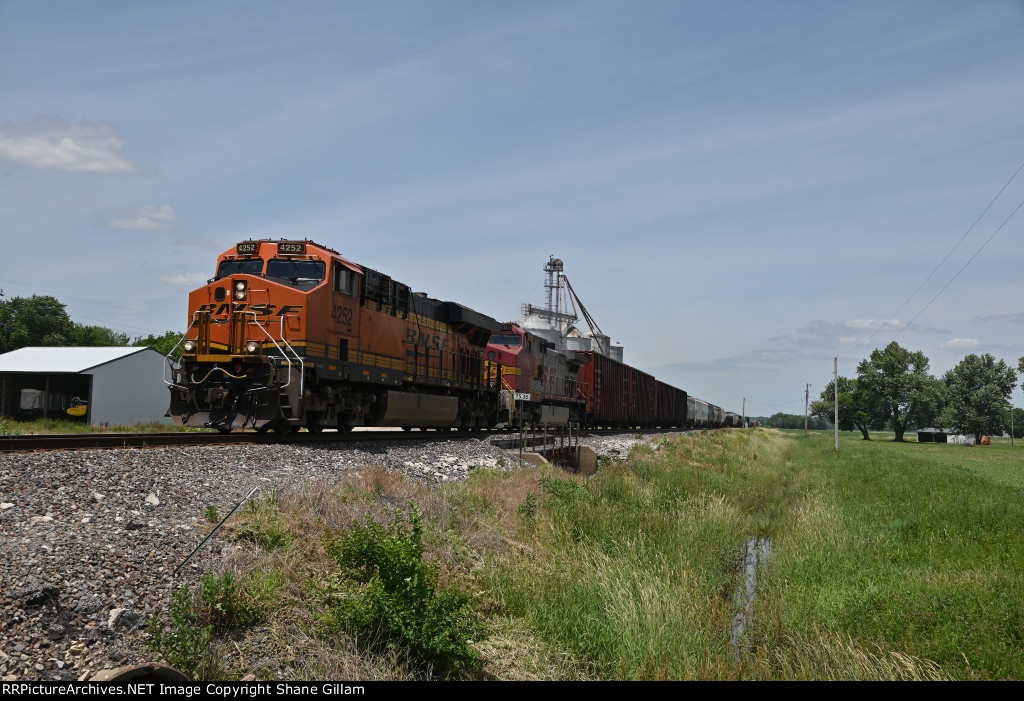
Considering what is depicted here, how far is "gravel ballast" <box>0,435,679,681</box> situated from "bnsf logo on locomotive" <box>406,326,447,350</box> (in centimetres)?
817

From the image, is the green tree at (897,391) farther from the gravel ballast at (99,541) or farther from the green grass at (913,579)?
the gravel ballast at (99,541)

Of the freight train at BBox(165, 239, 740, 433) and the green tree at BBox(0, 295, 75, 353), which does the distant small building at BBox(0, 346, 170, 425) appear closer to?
the freight train at BBox(165, 239, 740, 433)

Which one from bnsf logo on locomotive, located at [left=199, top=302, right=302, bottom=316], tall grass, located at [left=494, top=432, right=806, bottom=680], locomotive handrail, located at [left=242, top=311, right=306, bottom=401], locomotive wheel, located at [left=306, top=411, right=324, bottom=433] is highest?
bnsf logo on locomotive, located at [left=199, top=302, right=302, bottom=316]

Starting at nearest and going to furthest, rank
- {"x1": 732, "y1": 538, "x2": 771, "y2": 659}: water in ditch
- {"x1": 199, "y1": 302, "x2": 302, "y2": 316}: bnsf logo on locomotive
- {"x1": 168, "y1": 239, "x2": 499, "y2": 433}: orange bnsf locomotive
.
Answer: {"x1": 732, "y1": 538, "x2": 771, "y2": 659}: water in ditch < {"x1": 168, "y1": 239, "x2": 499, "y2": 433}: orange bnsf locomotive < {"x1": 199, "y1": 302, "x2": 302, "y2": 316}: bnsf logo on locomotive

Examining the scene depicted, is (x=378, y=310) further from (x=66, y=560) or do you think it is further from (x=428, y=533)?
(x=66, y=560)

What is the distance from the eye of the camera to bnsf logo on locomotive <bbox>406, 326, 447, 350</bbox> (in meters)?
19.1

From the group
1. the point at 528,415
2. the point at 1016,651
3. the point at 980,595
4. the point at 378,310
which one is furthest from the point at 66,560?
the point at 528,415

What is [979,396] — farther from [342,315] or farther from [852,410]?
[342,315]

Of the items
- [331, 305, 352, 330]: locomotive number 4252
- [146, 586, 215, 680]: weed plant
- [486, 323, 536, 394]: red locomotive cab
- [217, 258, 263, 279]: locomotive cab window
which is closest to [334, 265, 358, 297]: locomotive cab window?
[331, 305, 352, 330]: locomotive number 4252

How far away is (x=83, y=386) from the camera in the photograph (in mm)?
Answer: 35375

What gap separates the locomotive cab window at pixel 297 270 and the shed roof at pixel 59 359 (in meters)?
23.2

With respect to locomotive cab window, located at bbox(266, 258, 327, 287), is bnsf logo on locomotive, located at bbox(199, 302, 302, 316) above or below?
below
